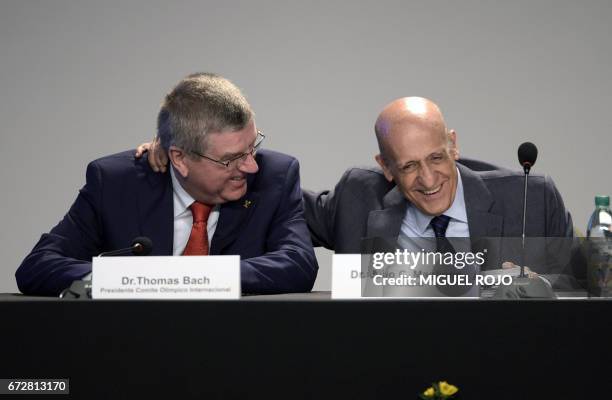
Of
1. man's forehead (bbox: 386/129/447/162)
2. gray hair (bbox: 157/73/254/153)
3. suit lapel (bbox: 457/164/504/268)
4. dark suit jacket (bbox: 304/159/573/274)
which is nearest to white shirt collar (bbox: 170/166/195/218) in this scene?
gray hair (bbox: 157/73/254/153)

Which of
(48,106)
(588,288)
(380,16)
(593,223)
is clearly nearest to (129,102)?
(48,106)

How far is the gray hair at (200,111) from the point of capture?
123 inches

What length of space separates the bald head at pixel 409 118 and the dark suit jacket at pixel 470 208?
0.55 ft

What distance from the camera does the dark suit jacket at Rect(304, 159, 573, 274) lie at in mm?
3184

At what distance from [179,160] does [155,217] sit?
0.20 m

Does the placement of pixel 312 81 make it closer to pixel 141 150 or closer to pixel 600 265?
pixel 141 150

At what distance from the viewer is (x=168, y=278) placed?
2.13m

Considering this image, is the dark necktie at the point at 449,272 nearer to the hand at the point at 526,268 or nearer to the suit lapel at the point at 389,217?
the hand at the point at 526,268

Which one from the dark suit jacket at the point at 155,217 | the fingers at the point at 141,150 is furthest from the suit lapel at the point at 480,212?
the fingers at the point at 141,150
